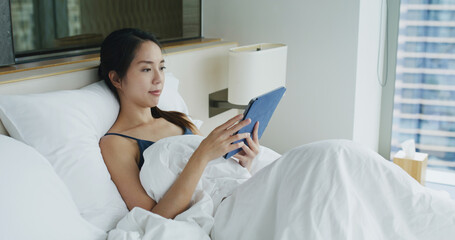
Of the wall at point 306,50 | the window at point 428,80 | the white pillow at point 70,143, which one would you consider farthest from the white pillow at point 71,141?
the window at point 428,80

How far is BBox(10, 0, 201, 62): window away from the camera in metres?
2.04

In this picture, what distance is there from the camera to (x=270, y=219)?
160 cm

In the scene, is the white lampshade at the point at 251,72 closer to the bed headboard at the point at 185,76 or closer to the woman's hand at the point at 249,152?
the bed headboard at the point at 185,76

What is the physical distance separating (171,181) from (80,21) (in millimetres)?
954

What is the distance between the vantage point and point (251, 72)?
2.73 meters

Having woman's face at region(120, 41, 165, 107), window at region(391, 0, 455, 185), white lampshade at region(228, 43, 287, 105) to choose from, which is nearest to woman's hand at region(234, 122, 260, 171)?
woman's face at region(120, 41, 165, 107)

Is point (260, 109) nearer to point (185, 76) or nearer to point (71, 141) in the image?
point (71, 141)

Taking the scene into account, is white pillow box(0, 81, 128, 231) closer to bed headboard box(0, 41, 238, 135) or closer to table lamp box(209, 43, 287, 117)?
bed headboard box(0, 41, 238, 135)

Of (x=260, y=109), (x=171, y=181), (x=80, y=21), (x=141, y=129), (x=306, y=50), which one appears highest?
(x=80, y=21)

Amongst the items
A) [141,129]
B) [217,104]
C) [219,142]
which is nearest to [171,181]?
[219,142]

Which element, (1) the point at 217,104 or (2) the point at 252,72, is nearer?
(2) the point at 252,72

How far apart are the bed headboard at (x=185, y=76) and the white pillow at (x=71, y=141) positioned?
76mm

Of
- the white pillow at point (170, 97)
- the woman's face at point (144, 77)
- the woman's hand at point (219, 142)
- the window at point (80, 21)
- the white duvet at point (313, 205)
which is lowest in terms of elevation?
the white duvet at point (313, 205)

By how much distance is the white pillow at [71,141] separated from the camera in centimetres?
161
